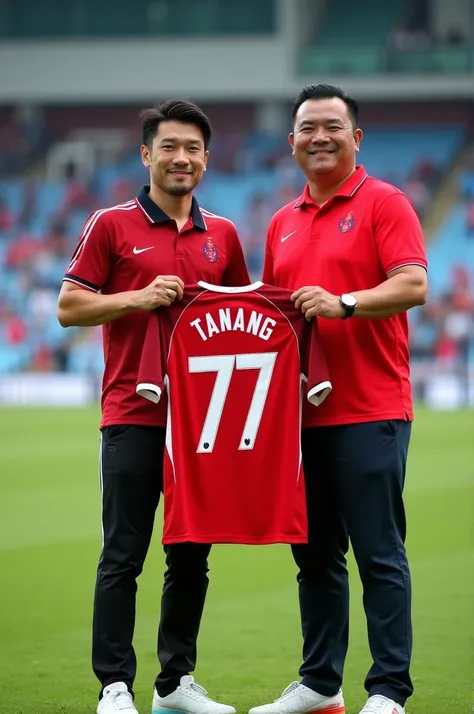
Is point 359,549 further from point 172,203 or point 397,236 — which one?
point 172,203

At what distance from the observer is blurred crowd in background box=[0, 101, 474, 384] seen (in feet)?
88.1

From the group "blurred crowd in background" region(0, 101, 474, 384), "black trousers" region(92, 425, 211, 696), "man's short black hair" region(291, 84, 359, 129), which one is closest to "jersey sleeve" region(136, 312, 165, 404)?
"black trousers" region(92, 425, 211, 696)

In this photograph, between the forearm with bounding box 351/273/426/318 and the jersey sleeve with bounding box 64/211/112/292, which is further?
the jersey sleeve with bounding box 64/211/112/292

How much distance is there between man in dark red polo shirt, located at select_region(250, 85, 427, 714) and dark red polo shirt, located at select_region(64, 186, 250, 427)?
0.34 metres

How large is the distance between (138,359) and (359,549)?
42.2 inches

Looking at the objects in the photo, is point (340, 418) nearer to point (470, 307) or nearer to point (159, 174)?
point (159, 174)

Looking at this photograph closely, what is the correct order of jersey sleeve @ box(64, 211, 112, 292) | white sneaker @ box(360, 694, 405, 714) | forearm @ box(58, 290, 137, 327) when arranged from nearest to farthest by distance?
1. white sneaker @ box(360, 694, 405, 714)
2. forearm @ box(58, 290, 137, 327)
3. jersey sleeve @ box(64, 211, 112, 292)

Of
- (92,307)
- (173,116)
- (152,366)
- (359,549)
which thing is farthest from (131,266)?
(359,549)

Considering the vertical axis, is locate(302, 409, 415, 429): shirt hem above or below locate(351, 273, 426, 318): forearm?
below

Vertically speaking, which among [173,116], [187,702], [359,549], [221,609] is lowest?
[221,609]

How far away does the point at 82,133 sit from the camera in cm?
3550

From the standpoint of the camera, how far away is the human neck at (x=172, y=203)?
4.94 meters

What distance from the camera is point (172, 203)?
4.95 meters

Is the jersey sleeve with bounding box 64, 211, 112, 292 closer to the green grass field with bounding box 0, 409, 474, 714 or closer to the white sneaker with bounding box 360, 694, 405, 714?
the green grass field with bounding box 0, 409, 474, 714
